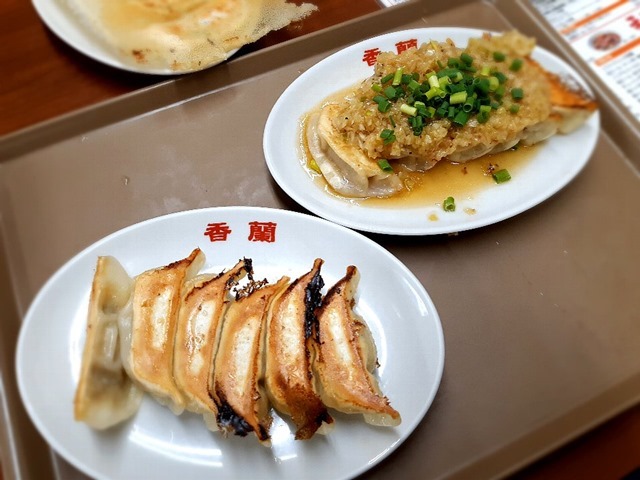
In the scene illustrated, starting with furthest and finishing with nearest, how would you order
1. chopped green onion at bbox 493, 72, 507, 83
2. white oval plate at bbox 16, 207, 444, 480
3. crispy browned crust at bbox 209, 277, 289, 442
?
1. chopped green onion at bbox 493, 72, 507, 83
2. crispy browned crust at bbox 209, 277, 289, 442
3. white oval plate at bbox 16, 207, 444, 480

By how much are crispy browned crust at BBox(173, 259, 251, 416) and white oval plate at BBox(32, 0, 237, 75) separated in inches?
27.2

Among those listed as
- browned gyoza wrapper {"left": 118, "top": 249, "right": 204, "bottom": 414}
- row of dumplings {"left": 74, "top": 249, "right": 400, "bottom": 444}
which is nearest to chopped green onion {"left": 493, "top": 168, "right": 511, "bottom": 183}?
row of dumplings {"left": 74, "top": 249, "right": 400, "bottom": 444}

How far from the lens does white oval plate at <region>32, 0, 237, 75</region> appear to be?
1423 millimetres

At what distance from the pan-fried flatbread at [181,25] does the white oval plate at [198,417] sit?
1.73ft

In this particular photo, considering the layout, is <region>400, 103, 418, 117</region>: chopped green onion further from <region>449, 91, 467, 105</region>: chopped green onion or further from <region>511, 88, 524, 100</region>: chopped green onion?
<region>511, 88, 524, 100</region>: chopped green onion

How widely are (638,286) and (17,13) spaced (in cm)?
171

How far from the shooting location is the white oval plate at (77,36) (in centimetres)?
142

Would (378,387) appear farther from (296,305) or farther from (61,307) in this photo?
(61,307)

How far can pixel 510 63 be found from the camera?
3.77 ft

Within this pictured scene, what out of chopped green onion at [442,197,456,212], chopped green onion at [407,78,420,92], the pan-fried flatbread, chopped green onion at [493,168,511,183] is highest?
chopped green onion at [407,78,420,92]

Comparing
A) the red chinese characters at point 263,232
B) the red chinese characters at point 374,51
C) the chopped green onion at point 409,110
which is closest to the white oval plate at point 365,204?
the red chinese characters at point 374,51

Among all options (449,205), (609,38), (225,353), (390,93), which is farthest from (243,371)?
(609,38)

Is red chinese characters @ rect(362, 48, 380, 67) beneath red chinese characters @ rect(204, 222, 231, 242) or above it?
above

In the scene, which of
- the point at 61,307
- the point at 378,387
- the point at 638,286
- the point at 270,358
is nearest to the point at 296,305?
the point at 270,358
